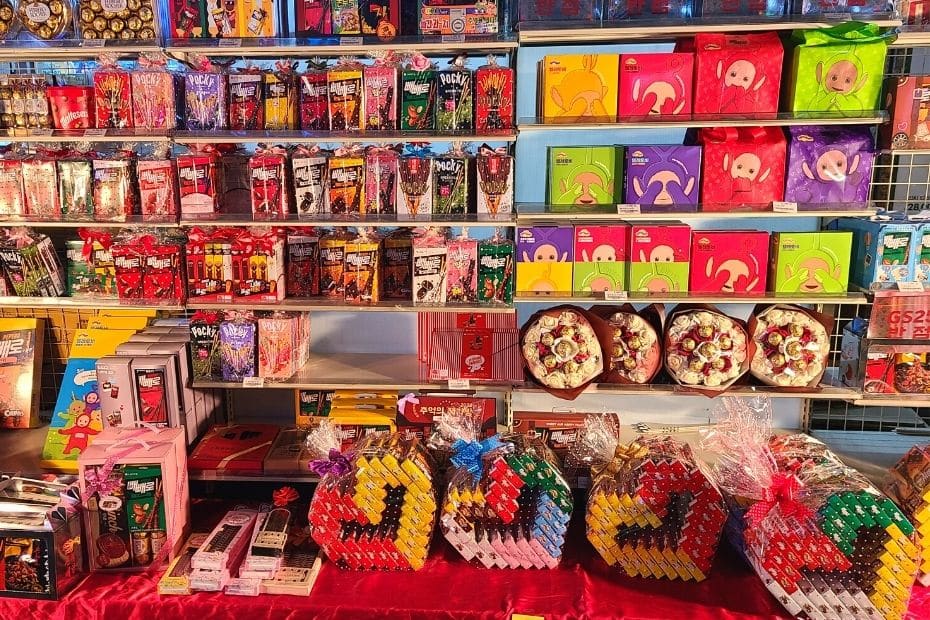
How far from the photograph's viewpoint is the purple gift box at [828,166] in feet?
8.86

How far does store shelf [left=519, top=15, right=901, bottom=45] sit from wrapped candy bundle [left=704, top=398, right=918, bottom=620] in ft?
4.93

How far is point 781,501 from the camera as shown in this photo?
244 cm

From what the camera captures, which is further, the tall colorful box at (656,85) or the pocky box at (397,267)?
the pocky box at (397,267)

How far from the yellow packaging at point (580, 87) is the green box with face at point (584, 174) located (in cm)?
12

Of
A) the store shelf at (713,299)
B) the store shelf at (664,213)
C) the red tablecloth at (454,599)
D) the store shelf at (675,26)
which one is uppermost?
the store shelf at (675,26)

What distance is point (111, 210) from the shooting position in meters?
2.99

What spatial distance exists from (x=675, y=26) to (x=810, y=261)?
40.6 inches

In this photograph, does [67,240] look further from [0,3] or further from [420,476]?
[420,476]

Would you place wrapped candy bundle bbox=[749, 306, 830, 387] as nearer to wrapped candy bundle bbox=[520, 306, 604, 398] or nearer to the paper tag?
the paper tag

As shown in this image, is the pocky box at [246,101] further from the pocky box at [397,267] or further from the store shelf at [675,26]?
the store shelf at [675,26]

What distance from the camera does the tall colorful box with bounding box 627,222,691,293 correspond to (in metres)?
2.76

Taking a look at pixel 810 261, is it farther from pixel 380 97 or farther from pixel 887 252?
pixel 380 97

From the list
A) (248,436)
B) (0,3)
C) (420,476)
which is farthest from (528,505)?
(0,3)

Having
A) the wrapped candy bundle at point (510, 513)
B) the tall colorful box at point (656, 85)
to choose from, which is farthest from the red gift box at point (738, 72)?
the wrapped candy bundle at point (510, 513)
